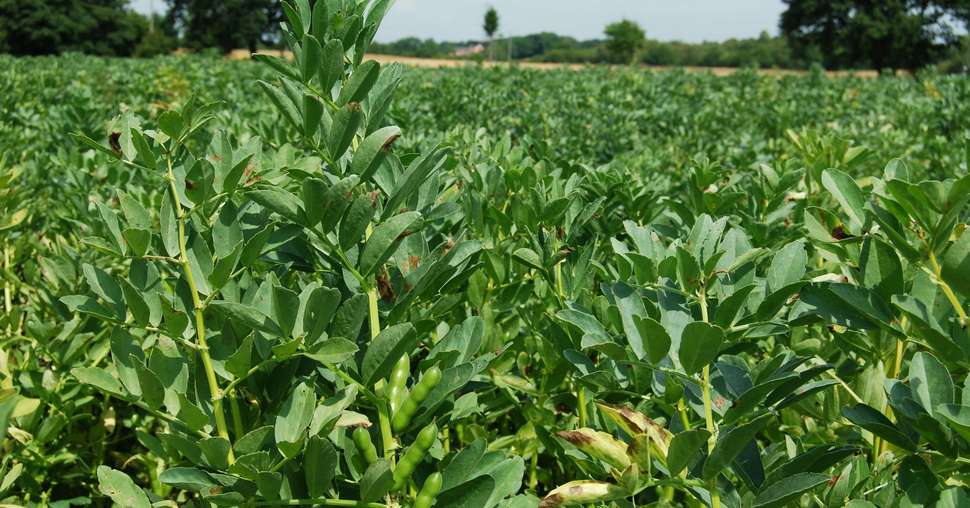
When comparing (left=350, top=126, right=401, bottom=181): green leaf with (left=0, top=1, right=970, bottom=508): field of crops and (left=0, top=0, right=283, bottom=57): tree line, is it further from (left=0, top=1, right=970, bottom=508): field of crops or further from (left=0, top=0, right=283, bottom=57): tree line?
(left=0, top=0, right=283, bottom=57): tree line

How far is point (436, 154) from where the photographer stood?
1.14 m

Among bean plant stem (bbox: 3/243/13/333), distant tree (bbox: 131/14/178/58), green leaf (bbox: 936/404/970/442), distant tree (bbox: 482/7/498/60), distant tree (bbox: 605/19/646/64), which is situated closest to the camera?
green leaf (bbox: 936/404/970/442)

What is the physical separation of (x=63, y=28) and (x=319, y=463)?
52098 millimetres

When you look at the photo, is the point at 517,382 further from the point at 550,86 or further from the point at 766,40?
the point at 766,40

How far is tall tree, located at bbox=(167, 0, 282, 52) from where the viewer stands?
181 feet

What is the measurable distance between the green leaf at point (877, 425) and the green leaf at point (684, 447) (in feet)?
0.67

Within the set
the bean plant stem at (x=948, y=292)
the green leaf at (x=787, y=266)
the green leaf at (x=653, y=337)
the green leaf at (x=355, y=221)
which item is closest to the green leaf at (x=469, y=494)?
the green leaf at (x=653, y=337)

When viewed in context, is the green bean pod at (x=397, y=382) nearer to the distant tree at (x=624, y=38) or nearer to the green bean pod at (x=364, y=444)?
the green bean pod at (x=364, y=444)

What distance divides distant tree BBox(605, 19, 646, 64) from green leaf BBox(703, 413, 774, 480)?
5826 centimetres

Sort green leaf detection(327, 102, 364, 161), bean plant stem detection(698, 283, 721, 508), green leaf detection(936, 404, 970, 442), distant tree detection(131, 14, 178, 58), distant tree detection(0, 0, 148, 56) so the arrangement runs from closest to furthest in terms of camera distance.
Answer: green leaf detection(936, 404, 970, 442) < bean plant stem detection(698, 283, 721, 508) < green leaf detection(327, 102, 364, 161) < distant tree detection(0, 0, 148, 56) < distant tree detection(131, 14, 178, 58)

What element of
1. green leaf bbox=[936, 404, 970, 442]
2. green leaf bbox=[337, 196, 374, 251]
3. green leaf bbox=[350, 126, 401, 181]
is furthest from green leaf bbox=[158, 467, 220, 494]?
green leaf bbox=[936, 404, 970, 442]

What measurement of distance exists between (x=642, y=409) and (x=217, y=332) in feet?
2.43

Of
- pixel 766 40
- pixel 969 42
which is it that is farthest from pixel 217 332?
pixel 766 40

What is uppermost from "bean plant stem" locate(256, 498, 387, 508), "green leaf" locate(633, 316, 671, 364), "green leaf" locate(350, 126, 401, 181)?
"green leaf" locate(350, 126, 401, 181)
